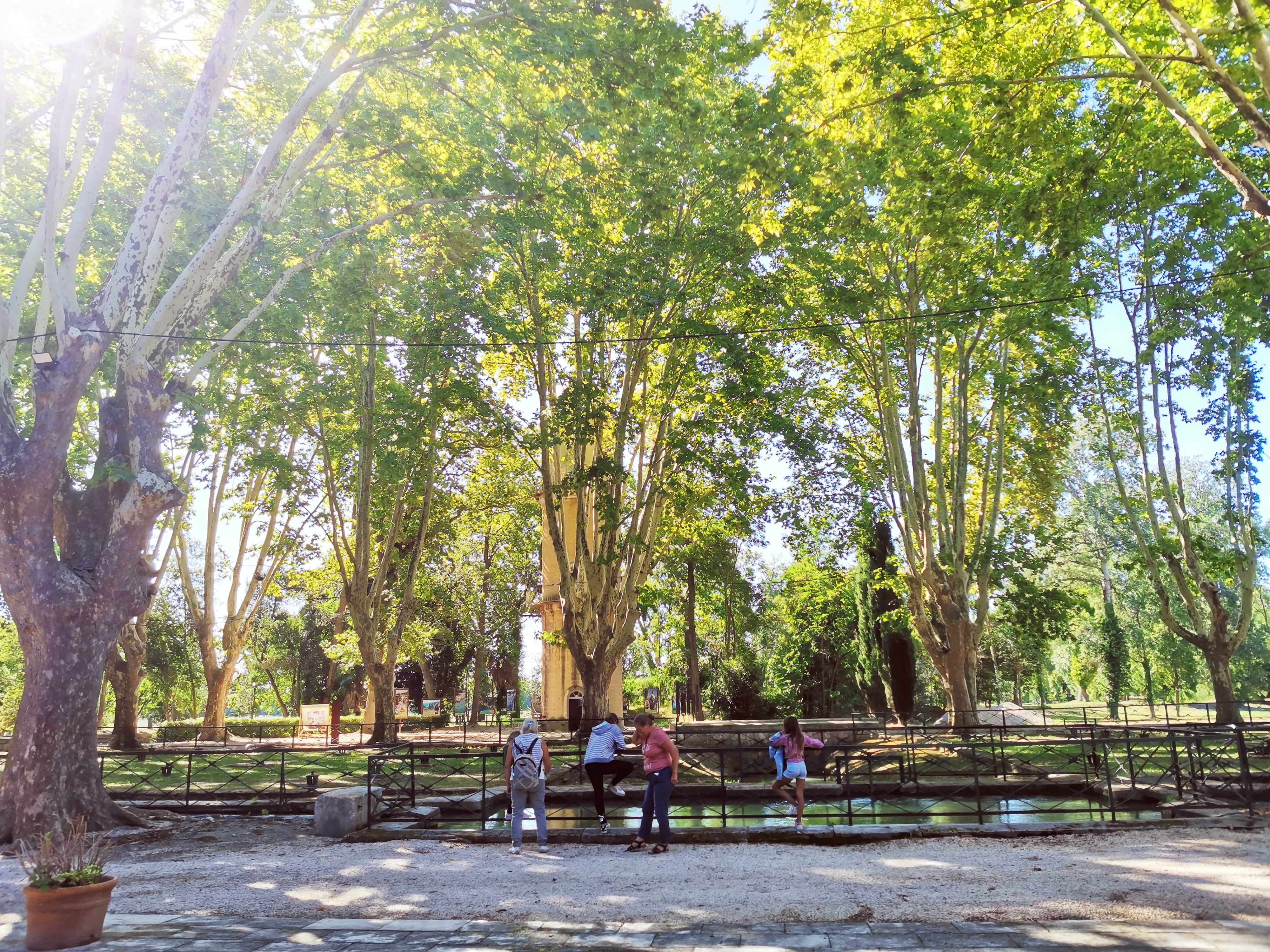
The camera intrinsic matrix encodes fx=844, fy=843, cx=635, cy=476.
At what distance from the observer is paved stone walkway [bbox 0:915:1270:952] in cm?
523

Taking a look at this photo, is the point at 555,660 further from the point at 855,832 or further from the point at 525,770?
the point at 855,832

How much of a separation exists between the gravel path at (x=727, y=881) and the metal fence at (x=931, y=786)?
147 cm

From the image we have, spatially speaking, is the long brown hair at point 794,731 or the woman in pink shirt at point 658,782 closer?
the woman in pink shirt at point 658,782

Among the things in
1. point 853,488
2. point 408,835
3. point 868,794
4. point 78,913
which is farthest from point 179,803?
point 853,488

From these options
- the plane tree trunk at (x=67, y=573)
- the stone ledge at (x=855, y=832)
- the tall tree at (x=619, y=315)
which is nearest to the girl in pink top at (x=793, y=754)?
the stone ledge at (x=855, y=832)

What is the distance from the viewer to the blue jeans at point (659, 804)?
917cm

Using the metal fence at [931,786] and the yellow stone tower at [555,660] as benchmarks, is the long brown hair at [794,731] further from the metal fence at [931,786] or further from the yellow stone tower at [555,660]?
the yellow stone tower at [555,660]

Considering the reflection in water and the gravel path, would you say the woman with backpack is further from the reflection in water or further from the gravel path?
the reflection in water

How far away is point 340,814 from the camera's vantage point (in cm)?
1049

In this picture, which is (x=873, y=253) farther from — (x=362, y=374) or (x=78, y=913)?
(x=78, y=913)

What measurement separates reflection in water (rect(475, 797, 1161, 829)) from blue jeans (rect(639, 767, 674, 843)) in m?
1.42

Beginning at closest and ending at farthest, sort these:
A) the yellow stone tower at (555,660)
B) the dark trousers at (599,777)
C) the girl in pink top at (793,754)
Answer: the dark trousers at (599,777) < the girl in pink top at (793,754) < the yellow stone tower at (555,660)

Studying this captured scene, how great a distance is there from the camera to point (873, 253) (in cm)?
1933

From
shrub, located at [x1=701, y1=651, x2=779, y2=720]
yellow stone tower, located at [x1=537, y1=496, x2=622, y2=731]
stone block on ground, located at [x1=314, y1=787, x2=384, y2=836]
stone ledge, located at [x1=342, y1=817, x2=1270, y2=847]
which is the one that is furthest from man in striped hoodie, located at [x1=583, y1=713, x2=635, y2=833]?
shrub, located at [x1=701, y1=651, x2=779, y2=720]
